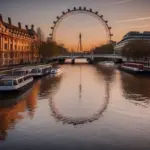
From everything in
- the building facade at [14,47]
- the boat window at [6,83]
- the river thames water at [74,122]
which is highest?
the building facade at [14,47]

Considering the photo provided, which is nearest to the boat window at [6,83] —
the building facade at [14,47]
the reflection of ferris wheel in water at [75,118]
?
the reflection of ferris wheel in water at [75,118]

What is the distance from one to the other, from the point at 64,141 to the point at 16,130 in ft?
11.8

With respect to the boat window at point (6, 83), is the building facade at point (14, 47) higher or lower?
higher

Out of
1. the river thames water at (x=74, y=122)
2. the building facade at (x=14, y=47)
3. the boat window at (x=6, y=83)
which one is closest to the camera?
the river thames water at (x=74, y=122)

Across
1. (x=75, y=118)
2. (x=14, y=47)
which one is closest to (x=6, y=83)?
(x=75, y=118)

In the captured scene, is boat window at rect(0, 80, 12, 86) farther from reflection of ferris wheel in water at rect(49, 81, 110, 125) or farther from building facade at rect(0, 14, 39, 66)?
building facade at rect(0, 14, 39, 66)

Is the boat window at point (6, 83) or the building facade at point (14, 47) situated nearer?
the boat window at point (6, 83)

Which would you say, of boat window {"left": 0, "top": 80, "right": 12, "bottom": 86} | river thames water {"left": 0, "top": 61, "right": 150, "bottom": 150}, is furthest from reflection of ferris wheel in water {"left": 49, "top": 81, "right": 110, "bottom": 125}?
boat window {"left": 0, "top": 80, "right": 12, "bottom": 86}

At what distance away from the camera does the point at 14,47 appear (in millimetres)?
92250

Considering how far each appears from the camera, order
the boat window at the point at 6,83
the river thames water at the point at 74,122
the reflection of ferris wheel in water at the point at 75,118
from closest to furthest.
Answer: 1. the river thames water at the point at 74,122
2. the reflection of ferris wheel in water at the point at 75,118
3. the boat window at the point at 6,83

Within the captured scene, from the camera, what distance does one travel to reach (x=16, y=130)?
19922mm

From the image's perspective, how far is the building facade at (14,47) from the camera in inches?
3172

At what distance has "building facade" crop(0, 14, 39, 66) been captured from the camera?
3172 inches

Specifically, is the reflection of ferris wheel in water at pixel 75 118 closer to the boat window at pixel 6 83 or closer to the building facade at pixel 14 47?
the boat window at pixel 6 83
